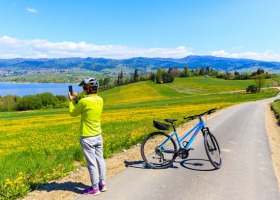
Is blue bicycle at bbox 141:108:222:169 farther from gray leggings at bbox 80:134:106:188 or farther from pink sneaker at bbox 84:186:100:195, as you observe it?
pink sneaker at bbox 84:186:100:195

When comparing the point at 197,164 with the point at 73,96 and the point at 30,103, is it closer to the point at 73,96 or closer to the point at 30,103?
the point at 73,96

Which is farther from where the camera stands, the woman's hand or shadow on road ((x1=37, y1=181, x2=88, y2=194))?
shadow on road ((x1=37, y1=181, x2=88, y2=194))

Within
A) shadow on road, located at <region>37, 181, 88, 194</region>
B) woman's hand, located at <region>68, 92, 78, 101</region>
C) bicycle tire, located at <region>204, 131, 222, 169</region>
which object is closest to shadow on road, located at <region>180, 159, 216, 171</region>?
bicycle tire, located at <region>204, 131, 222, 169</region>

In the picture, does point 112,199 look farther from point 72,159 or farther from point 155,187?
point 72,159

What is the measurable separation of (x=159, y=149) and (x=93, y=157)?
2.65 meters

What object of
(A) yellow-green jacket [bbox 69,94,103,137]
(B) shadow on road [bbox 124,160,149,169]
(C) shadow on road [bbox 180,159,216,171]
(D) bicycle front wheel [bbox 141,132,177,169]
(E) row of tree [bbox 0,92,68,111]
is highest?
(A) yellow-green jacket [bbox 69,94,103,137]

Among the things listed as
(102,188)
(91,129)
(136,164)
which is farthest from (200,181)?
(91,129)

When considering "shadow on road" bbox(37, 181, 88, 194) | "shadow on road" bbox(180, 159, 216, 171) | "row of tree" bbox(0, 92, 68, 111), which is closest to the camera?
"shadow on road" bbox(37, 181, 88, 194)

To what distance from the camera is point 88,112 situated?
5.93 metres

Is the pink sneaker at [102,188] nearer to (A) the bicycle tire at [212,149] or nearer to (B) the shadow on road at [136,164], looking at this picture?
(B) the shadow on road at [136,164]

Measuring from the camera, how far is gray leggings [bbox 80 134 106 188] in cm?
588

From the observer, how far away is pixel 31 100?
105 metres

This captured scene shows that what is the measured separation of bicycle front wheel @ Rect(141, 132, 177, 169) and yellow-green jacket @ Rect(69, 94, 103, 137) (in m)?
2.45

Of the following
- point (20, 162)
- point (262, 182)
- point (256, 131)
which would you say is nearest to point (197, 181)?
point (262, 182)
